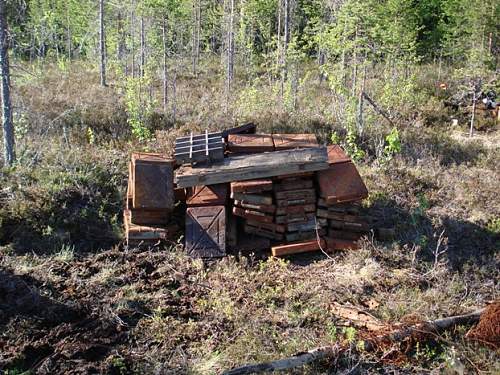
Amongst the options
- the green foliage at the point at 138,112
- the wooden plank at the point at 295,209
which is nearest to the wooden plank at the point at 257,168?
the wooden plank at the point at 295,209

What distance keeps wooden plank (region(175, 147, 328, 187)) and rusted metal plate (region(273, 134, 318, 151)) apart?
0.41 meters

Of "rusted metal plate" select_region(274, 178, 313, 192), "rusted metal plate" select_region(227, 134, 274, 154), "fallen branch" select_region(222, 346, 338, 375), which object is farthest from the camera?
"rusted metal plate" select_region(227, 134, 274, 154)

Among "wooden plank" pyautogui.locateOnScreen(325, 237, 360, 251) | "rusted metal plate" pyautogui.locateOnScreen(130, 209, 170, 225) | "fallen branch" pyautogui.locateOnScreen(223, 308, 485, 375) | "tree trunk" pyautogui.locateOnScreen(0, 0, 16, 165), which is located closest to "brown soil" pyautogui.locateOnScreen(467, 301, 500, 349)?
"fallen branch" pyautogui.locateOnScreen(223, 308, 485, 375)

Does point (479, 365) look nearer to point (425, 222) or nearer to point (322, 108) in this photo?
point (425, 222)

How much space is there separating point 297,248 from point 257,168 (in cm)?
126

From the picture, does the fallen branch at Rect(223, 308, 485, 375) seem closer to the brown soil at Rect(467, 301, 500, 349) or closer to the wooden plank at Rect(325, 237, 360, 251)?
the brown soil at Rect(467, 301, 500, 349)

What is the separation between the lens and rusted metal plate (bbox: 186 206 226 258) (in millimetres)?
6902

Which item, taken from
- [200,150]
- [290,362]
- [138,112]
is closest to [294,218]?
[200,150]

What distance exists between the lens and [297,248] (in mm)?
7000

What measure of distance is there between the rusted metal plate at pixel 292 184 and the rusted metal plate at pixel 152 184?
1.55 m

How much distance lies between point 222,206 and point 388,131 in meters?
7.01

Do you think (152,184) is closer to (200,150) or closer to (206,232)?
(200,150)

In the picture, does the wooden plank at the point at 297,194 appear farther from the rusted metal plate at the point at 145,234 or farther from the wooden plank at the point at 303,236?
the rusted metal plate at the point at 145,234

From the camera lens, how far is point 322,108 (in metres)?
14.7
